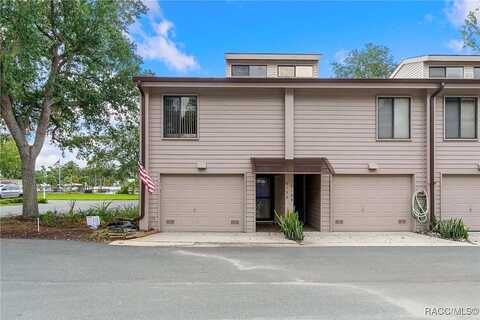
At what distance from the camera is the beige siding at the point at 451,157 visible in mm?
11898

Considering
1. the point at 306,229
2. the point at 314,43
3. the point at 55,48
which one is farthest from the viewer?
the point at 314,43

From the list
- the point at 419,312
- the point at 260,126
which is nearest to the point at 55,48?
the point at 260,126

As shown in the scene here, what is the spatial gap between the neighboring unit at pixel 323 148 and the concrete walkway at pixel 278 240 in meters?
0.63

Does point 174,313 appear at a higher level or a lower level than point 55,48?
lower

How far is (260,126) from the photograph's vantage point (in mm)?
11859

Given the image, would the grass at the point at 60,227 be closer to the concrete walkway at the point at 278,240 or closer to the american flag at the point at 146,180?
the concrete walkway at the point at 278,240

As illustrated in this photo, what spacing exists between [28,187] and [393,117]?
1429 cm

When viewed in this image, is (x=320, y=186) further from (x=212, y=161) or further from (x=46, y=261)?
(x=46, y=261)

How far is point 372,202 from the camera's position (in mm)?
12000

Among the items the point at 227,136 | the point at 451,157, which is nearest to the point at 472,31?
the point at 451,157

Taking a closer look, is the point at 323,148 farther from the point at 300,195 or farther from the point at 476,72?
the point at 476,72

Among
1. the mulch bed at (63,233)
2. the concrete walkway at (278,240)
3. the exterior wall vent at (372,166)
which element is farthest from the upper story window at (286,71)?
the mulch bed at (63,233)

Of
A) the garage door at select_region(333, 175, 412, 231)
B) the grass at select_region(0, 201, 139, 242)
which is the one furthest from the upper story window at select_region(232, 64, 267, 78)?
the grass at select_region(0, 201, 139, 242)

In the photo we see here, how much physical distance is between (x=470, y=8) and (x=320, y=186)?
1677 centimetres
